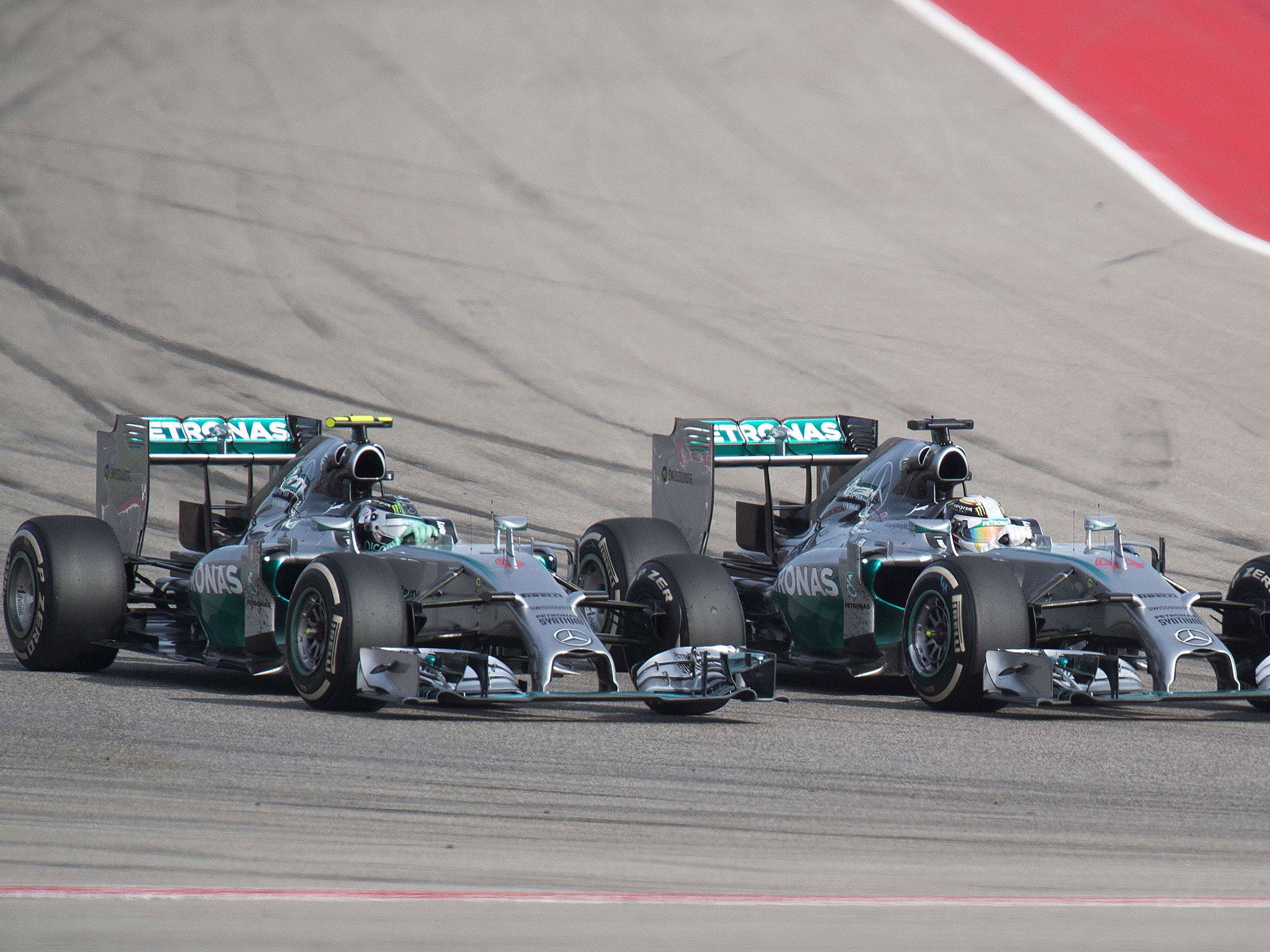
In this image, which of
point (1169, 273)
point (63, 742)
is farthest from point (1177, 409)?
point (63, 742)

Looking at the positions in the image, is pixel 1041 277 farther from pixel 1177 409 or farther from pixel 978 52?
→ pixel 978 52

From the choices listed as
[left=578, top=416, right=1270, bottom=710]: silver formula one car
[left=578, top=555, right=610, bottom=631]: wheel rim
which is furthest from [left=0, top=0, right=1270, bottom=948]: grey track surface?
[left=578, top=555, right=610, bottom=631]: wheel rim

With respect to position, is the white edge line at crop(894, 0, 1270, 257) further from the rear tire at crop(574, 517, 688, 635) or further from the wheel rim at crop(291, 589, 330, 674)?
the wheel rim at crop(291, 589, 330, 674)

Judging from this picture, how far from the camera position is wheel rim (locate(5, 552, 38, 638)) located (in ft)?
42.5

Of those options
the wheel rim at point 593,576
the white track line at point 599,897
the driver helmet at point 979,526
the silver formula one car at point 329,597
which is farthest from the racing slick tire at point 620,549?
the white track line at point 599,897

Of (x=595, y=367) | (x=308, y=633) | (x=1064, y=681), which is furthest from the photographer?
(x=595, y=367)

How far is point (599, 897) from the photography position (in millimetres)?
6141

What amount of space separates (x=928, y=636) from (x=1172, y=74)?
79.9 ft

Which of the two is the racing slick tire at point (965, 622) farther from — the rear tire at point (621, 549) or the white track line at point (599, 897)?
the white track line at point (599, 897)

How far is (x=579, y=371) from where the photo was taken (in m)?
25.4

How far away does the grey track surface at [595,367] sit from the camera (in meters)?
6.87

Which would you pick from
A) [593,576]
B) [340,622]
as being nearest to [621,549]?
[593,576]

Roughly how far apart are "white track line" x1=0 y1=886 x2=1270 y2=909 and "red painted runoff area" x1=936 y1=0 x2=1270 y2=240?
25.8 metres

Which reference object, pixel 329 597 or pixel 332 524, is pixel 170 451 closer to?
pixel 332 524
